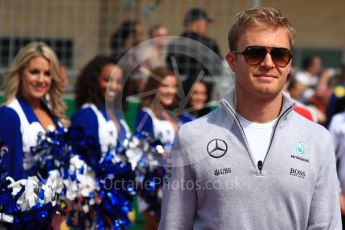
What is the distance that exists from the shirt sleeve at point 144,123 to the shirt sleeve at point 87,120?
1.70ft

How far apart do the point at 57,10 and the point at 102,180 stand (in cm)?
321

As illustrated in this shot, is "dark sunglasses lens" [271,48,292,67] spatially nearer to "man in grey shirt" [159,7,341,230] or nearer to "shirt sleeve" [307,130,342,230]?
"man in grey shirt" [159,7,341,230]

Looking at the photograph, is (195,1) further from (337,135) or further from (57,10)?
(337,135)

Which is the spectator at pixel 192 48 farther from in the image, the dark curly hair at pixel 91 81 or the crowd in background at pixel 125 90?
the dark curly hair at pixel 91 81

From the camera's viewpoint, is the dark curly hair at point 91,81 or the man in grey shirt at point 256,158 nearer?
the man in grey shirt at point 256,158

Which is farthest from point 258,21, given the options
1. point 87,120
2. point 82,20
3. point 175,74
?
point 82,20

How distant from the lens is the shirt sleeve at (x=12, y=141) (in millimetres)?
5492

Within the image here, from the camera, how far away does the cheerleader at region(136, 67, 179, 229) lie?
7277 millimetres

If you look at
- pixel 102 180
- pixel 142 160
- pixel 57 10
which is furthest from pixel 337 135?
pixel 57 10

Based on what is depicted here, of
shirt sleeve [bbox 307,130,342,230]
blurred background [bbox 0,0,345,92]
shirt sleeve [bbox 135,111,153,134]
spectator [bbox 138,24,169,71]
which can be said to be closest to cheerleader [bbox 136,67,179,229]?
shirt sleeve [bbox 135,111,153,134]

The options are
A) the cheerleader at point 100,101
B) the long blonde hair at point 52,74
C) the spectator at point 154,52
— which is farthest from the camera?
the spectator at point 154,52

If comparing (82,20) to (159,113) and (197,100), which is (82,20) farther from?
(159,113)

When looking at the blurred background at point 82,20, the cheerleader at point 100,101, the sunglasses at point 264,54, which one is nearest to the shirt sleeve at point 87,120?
the cheerleader at point 100,101

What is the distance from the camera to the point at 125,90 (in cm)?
696
